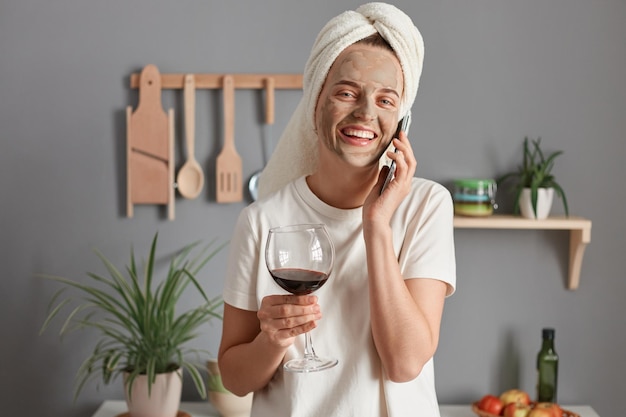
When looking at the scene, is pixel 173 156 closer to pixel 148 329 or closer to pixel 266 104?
pixel 266 104

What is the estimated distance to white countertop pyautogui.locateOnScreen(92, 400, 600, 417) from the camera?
8.08 ft

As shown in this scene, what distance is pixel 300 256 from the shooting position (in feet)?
3.70

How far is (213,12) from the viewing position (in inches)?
100

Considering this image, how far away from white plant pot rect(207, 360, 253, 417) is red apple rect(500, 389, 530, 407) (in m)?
0.77

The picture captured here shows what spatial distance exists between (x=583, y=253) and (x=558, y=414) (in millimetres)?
530

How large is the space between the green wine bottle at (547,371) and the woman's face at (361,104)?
144 centimetres

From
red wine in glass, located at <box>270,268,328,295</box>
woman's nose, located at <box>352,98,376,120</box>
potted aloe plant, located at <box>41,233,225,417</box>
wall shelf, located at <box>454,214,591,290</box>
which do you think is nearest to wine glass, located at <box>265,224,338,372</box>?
red wine in glass, located at <box>270,268,328,295</box>

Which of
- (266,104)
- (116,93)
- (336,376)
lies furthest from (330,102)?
(116,93)

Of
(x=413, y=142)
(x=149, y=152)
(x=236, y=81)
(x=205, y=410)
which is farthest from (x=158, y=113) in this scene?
(x=205, y=410)

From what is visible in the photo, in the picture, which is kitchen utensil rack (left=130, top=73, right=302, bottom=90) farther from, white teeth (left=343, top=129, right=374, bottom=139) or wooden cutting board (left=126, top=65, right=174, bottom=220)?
white teeth (left=343, top=129, right=374, bottom=139)

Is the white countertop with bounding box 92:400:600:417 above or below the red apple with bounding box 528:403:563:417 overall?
below

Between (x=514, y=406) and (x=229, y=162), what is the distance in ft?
3.73

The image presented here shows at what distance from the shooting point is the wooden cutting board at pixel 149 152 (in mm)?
2527

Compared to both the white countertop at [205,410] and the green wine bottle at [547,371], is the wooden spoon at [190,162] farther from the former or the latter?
the green wine bottle at [547,371]
